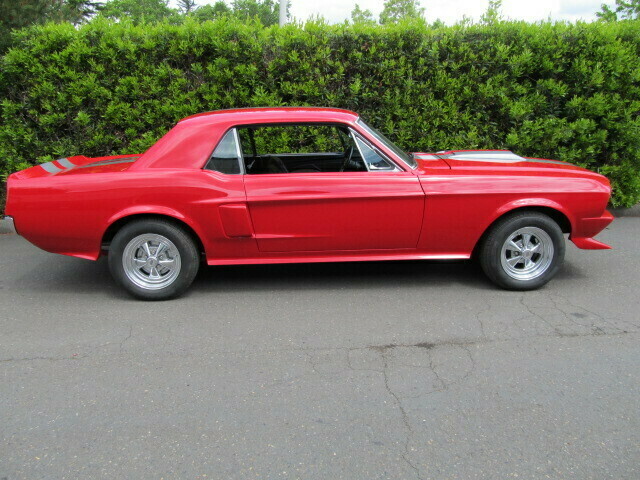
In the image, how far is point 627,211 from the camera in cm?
761

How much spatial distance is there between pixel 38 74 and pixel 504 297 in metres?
6.22

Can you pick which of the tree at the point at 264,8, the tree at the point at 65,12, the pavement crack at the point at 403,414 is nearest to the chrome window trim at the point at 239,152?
the pavement crack at the point at 403,414

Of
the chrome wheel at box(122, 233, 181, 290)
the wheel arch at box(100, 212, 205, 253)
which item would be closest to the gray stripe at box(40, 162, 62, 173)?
the wheel arch at box(100, 212, 205, 253)

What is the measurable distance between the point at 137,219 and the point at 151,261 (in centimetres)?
37

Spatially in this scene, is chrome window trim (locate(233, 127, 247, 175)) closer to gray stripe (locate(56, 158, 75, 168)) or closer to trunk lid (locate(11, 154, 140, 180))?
trunk lid (locate(11, 154, 140, 180))

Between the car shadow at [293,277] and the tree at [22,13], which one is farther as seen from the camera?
the tree at [22,13]

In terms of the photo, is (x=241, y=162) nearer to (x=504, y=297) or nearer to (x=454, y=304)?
(x=454, y=304)

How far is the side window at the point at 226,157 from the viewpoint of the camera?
441cm

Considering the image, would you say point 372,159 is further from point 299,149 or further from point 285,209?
point 299,149

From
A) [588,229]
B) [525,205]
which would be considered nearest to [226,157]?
[525,205]

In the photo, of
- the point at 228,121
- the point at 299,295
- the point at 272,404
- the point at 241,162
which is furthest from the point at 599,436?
the point at 228,121

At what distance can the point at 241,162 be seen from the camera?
443 centimetres

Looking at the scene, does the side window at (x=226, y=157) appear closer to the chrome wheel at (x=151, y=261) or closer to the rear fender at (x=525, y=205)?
the chrome wheel at (x=151, y=261)

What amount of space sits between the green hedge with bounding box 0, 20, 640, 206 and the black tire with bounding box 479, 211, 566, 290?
2968mm
